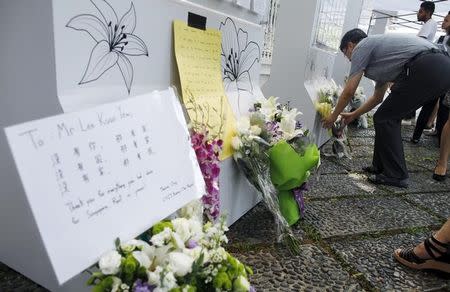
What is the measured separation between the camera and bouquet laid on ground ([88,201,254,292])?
71 centimetres

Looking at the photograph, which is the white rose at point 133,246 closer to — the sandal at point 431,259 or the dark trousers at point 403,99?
the sandal at point 431,259

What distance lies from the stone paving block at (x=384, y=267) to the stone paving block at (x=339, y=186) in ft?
1.99

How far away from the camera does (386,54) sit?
2729mm

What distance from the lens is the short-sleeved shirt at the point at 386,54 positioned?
2.70m

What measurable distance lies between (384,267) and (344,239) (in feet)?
0.80

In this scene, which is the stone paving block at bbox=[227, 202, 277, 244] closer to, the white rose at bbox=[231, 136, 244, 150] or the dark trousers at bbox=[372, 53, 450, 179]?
the white rose at bbox=[231, 136, 244, 150]

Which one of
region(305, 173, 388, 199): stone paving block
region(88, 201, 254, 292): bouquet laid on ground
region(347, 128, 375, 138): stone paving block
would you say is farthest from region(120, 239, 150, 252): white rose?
region(347, 128, 375, 138): stone paving block

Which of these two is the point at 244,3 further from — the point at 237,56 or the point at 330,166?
the point at 330,166

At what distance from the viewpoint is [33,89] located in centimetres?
95

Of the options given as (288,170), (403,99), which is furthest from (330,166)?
(288,170)

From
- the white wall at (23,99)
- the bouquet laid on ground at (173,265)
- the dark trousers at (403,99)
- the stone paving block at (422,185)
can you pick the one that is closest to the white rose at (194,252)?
the bouquet laid on ground at (173,265)

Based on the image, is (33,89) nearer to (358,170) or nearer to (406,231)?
(406,231)

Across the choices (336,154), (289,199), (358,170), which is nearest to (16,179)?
(289,199)

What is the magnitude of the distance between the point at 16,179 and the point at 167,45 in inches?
26.5
